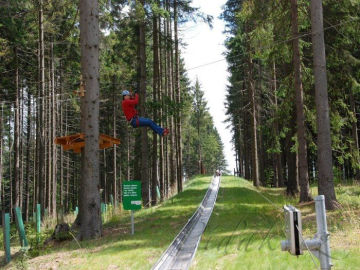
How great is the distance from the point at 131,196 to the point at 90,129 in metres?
2.41

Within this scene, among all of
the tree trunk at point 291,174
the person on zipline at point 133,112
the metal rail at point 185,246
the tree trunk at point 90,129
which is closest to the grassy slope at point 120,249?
the metal rail at point 185,246

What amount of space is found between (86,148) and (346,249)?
24.8 ft

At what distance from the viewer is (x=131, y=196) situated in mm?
11625

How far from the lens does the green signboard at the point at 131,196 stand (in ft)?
37.8

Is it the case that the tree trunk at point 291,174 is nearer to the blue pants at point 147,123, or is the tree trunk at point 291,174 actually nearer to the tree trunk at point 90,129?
the blue pants at point 147,123

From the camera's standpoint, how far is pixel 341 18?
16.7 metres

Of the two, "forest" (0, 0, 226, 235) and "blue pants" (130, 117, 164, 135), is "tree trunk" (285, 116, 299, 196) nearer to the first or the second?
"forest" (0, 0, 226, 235)

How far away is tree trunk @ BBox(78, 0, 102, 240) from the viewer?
11.2 meters

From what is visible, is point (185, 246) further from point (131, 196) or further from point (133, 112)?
point (133, 112)

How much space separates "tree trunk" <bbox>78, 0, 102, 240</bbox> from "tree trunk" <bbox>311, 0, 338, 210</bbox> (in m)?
7.62

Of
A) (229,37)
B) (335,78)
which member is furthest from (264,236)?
(229,37)

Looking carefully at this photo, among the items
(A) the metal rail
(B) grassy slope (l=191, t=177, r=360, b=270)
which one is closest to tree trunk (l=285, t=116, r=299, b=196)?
(B) grassy slope (l=191, t=177, r=360, b=270)

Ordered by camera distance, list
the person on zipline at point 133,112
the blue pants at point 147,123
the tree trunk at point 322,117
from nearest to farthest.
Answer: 1. the person on zipline at point 133,112
2. the blue pants at point 147,123
3. the tree trunk at point 322,117

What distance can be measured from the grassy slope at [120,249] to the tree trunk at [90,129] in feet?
2.17
